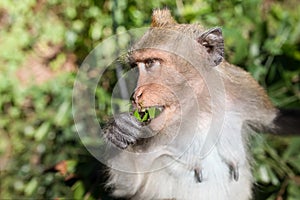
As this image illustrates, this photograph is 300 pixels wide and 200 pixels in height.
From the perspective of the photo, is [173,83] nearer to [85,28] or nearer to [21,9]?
[85,28]

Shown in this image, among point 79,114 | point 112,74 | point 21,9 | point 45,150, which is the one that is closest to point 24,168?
point 45,150

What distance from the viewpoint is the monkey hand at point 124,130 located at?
2805 mm

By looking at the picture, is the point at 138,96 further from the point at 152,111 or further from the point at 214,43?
the point at 214,43

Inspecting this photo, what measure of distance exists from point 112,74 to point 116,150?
1.14m

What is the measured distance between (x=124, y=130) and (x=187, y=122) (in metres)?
0.32

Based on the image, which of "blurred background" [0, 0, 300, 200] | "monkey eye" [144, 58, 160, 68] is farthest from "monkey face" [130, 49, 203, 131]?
"blurred background" [0, 0, 300, 200]

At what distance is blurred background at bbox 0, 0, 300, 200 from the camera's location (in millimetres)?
3912

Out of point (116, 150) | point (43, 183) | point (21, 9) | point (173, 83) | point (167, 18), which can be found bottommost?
point (43, 183)

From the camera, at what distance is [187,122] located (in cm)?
297

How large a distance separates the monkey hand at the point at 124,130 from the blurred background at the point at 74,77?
0.84 m

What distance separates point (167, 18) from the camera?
3.03 metres

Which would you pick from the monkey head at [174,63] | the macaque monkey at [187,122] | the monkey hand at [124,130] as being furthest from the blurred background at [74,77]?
the monkey hand at [124,130]

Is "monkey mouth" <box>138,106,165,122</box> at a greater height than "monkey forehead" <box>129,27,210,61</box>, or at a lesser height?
lesser

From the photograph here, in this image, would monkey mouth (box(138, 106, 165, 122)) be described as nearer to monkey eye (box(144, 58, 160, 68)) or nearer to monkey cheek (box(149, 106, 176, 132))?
monkey cheek (box(149, 106, 176, 132))
